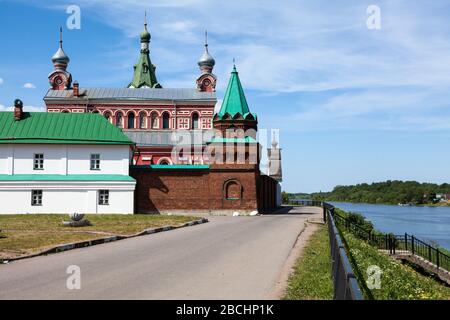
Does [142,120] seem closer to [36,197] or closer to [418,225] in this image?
[36,197]

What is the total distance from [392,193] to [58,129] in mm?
137974

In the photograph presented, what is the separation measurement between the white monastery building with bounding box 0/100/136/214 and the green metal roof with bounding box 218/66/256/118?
287 inches

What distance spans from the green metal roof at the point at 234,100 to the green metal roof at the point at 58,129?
7144mm

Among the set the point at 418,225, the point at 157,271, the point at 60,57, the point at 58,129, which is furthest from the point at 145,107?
the point at 157,271

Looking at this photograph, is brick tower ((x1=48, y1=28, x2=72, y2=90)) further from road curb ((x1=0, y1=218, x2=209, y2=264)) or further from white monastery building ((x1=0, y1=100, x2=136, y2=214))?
road curb ((x1=0, y1=218, x2=209, y2=264))

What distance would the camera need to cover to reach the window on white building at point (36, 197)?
31658 mm

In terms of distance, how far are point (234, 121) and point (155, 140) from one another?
14490 mm

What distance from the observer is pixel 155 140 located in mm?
48281

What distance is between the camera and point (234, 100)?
36.5 metres

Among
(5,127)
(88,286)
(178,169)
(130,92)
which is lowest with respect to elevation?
(88,286)

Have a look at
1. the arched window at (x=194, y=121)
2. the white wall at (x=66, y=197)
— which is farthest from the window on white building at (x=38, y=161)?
the arched window at (x=194, y=121)
